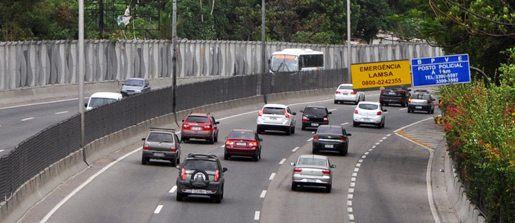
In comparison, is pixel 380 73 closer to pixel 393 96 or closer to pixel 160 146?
pixel 160 146

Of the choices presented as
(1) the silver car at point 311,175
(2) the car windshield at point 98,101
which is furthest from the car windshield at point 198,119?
(1) the silver car at point 311,175

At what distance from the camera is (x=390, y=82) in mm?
48219

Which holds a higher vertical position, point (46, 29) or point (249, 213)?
point (46, 29)

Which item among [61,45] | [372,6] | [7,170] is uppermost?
[372,6]

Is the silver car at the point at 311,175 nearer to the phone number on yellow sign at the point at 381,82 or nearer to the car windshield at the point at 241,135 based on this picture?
the car windshield at the point at 241,135

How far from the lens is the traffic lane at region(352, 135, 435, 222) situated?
28.7 m

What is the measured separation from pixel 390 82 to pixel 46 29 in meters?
41.0

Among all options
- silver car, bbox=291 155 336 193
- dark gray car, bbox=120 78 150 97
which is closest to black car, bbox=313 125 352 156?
silver car, bbox=291 155 336 193

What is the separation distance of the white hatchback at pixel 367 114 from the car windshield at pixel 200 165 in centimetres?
2781

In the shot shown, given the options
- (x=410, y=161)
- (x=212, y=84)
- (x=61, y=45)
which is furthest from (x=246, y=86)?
(x=410, y=161)

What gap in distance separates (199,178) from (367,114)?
94.8ft

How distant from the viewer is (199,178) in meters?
28.0

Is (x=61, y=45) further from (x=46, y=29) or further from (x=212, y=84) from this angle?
(x=46, y=29)

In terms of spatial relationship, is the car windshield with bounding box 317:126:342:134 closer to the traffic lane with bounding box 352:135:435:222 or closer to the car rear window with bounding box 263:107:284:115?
the traffic lane with bounding box 352:135:435:222
